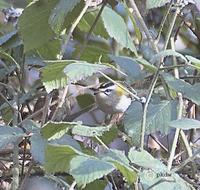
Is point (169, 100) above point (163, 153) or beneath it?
above

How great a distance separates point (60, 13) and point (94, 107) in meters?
0.58

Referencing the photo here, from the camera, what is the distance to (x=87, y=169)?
0.71m

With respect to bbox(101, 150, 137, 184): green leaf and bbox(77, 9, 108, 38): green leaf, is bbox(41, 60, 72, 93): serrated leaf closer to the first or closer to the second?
bbox(101, 150, 137, 184): green leaf

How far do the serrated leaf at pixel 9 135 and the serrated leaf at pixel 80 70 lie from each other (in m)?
0.16

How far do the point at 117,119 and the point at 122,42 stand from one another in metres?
0.44

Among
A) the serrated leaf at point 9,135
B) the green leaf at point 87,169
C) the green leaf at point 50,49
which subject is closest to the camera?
the green leaf at point 87,169

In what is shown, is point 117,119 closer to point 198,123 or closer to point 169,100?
point 169,100

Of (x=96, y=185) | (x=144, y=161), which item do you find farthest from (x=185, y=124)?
(x=96, y=185)

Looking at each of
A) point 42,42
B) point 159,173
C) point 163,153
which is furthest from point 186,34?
point 159,173

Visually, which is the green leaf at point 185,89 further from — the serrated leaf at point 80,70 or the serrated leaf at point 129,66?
the serrated leaf at point 80,70

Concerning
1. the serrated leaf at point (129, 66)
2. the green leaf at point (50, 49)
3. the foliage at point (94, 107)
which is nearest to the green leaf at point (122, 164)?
the foliage at point (94, 107)

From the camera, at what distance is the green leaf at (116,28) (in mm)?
1142

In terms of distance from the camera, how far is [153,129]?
0.97 metres

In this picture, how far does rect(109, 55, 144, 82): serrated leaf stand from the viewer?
1.00 meters
